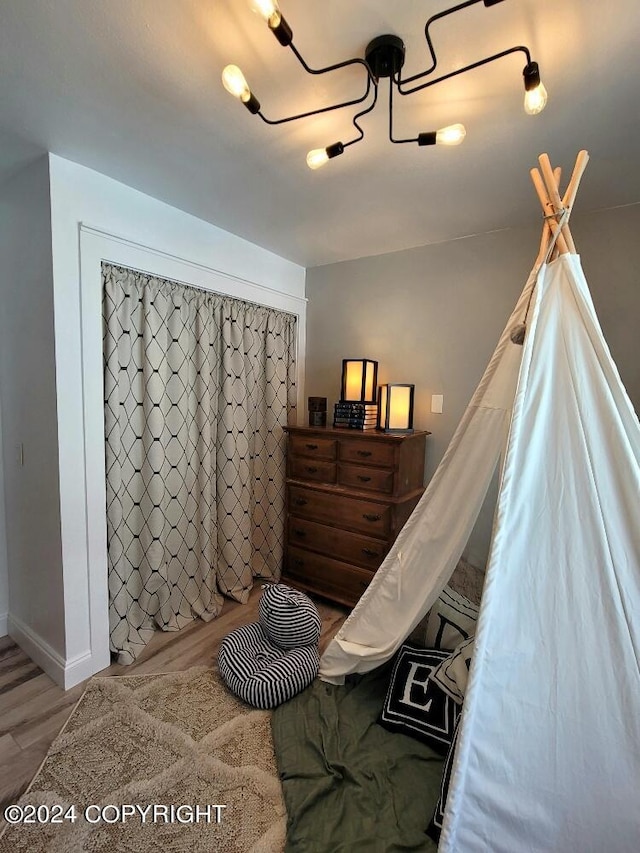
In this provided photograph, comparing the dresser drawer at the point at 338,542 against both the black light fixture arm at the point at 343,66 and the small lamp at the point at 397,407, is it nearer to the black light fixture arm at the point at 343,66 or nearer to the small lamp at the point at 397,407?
the small lamp at the point at 397,407

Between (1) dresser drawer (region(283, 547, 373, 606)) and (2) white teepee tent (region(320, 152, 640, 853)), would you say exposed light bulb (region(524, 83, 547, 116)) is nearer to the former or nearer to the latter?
(2) white teepee tent (region(320, 152, 640, 853))

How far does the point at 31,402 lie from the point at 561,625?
93.3 inches

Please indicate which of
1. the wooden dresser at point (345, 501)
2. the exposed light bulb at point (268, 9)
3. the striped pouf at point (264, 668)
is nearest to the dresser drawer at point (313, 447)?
the wooden dresser at point (345, 501)

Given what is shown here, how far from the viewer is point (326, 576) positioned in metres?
2.67

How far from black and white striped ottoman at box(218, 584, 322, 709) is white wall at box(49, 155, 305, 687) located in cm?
71

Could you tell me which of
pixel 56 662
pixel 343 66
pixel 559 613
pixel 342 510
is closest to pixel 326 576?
pixel 342 510

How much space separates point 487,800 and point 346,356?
100 inches

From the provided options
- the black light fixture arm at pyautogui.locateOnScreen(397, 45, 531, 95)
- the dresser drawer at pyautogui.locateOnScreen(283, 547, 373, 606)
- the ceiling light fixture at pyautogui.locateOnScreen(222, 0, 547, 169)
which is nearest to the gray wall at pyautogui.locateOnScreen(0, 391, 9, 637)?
the dresser drawer at pyautogui.locateOnScreen(283, 547, 373, 606)

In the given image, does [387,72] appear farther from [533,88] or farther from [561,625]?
[561,625]

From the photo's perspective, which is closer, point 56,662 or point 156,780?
point 156,780

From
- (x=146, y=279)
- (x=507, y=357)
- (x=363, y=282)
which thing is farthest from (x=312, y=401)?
(x=507, y=357)

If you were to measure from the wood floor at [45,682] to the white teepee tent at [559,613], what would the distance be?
137cm

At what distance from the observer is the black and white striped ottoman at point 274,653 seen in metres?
1.76

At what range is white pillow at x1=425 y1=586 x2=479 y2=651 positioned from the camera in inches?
73.0
